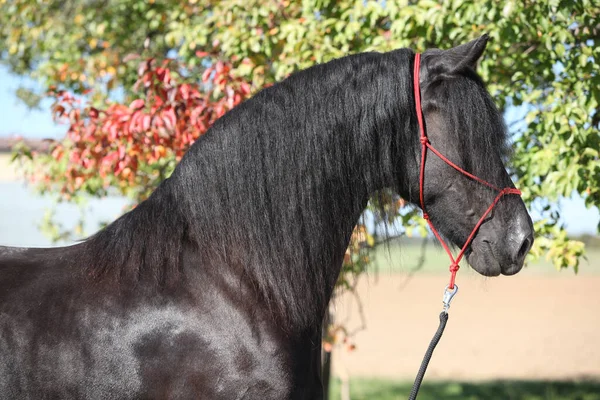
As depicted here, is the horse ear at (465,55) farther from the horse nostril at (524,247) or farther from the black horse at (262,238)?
the horse nostril at (524,247)

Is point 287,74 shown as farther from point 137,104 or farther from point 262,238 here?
point 262,238

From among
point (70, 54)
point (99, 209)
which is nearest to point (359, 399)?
point (99, 209)

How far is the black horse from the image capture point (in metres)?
2.24

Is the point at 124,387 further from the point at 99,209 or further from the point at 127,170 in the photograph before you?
the point at 99,209

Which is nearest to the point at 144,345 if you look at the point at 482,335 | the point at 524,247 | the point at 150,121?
the point at 524,247

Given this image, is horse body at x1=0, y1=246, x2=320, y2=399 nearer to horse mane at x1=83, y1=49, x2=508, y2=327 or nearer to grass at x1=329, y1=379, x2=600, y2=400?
horse mane at x1=83, y1=49, x2=508, y2=327

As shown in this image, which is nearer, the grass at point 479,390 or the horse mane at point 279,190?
the horse mane at point 279,190

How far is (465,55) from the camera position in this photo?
240cm

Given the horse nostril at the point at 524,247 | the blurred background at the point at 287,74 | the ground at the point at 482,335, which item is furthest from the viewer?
the ground at the point at 482,335

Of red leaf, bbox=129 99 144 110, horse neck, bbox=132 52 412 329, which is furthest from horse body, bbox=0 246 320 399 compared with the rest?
red leaf, bbox=129 99 144 110

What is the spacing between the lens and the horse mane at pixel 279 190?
237 centimetres

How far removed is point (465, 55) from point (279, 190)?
2.75 ft

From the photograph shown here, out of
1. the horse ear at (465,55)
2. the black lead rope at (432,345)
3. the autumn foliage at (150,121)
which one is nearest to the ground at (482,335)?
the autumn foliage at (150,121)

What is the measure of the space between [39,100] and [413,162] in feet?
22.4
